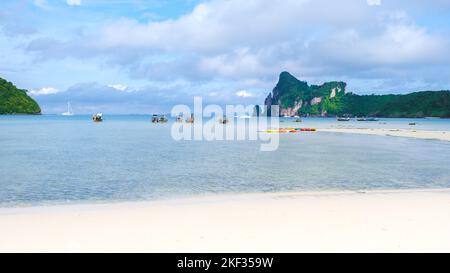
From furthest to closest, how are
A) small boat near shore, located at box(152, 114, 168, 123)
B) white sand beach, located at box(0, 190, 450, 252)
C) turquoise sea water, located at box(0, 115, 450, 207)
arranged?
1. small boat near shore, located at box(152, 114, 168, 123)
2. turquoise sea water, located at box(0, 115, 450, 207)
3. white sand beach, located at box(0, 190, 450, 252)

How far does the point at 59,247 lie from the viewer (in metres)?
7.25

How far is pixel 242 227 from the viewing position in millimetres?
8695

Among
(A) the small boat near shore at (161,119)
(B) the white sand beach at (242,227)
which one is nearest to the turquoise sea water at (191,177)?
(B) the white sand beach at (242,227)

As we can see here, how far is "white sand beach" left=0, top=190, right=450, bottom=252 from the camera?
7.31 m

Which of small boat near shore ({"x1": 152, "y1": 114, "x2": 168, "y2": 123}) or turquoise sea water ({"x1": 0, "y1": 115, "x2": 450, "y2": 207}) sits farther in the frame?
small boat near shore ({"x1": 152, "y1": 114, "x2": 168, "y2": 123})

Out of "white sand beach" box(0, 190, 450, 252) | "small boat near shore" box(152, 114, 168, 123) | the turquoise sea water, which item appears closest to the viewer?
"white sand beach" box(0, 190, 450, 252)

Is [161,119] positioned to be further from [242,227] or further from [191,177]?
[242,227]

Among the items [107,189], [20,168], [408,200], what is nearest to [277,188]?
[408,200]

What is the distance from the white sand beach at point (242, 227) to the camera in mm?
7309

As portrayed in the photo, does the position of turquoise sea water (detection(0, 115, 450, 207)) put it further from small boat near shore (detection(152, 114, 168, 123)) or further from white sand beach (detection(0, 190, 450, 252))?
small boat near shore (detection(152, 114, 168, 123))

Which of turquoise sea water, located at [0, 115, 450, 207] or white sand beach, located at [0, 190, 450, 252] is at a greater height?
white sand beach, located at [0, 190, 450, 252]

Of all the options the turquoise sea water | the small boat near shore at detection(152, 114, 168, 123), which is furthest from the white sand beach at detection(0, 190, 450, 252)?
the small boat near shore at detection(152, 114, 168, 123)

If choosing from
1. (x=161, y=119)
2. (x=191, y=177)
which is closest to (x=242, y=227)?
(x=191, y=177)
